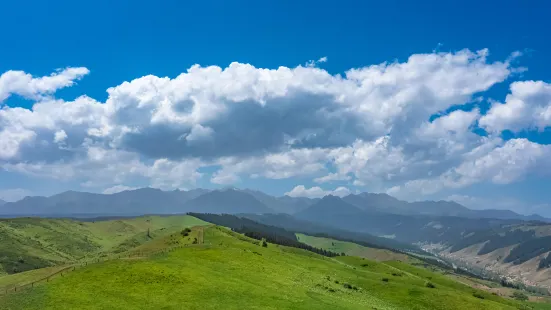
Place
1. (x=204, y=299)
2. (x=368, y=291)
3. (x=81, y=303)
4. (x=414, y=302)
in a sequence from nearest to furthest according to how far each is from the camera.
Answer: (x=81, y=303) → (x=204, y=299) → (x=414, y=302) → (x=368, y=291)

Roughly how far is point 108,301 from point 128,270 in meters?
11.8

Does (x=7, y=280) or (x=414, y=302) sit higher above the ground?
(x=414, y=302)

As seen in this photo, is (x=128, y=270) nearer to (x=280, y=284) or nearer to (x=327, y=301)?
(x=280, y=284)

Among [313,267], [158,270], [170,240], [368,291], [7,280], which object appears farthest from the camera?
[170,240]

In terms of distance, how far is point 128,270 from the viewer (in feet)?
205

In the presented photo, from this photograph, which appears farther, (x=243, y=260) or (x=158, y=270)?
(x=243, y=260)

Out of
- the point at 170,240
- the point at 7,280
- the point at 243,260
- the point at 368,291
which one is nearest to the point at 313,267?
the point at 368,291

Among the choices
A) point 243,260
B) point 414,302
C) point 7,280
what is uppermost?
point 243,260

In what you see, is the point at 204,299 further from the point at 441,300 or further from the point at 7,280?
the point at 7,280

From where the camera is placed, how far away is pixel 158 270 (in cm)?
6388

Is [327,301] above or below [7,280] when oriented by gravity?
above

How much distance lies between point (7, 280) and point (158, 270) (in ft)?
272

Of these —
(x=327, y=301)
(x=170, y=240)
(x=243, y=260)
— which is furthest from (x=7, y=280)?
(x=327, y=301)

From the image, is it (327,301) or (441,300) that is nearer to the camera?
(327,301)
